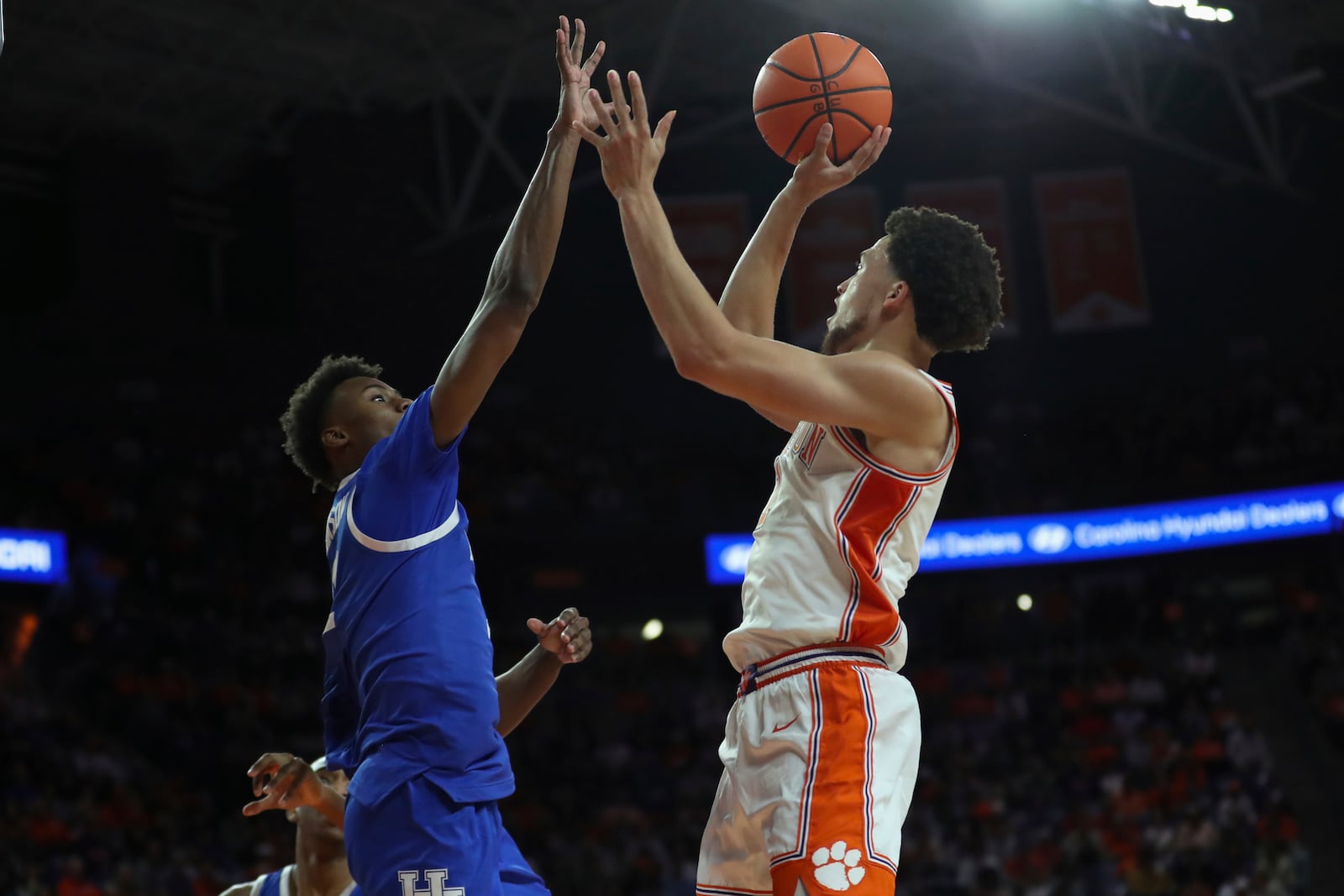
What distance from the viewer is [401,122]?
19.5 m

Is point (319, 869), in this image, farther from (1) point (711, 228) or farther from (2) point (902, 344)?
(1) point (711, 228)

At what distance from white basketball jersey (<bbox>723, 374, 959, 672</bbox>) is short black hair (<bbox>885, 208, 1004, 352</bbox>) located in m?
0.16

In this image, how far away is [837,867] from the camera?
288 cm

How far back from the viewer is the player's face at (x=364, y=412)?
3461 millimetres

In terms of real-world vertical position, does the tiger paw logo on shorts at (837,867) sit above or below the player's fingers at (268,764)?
below

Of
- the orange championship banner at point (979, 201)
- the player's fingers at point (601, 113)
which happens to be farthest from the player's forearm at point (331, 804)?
the orange championship banner at point (979, 201)

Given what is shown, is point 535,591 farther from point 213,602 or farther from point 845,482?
point 845,482

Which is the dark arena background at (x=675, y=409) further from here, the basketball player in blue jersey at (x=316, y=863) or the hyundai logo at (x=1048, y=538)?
the basketball player in blue jersey at (x=316, y=863)

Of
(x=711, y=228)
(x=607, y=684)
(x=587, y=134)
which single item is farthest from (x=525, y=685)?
(x=711, y=228)

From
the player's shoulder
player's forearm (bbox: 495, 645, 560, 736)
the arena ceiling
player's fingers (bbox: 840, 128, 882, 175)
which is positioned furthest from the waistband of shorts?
the arena ceiling

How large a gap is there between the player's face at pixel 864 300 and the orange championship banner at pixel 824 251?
14.9m

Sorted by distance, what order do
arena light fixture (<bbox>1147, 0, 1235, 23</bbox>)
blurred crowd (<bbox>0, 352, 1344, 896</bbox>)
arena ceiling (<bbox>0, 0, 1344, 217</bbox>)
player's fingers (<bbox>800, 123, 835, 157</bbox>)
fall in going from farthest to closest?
arena ceiling (<bbox>0, 0, 1344, 217</bbox>) < arena light fixture (<bbox>1147, 0, 1235, 23</bbox>) < blurred crowd (<bbox>0, 352, 1344, 896</bbox>) < player's fingers (<bbox>800, 123, 835, 157</bbox>)

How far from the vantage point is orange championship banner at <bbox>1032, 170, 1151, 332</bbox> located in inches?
742

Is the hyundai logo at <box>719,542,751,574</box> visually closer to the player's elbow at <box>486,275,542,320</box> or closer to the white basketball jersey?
the white basketball jersey
